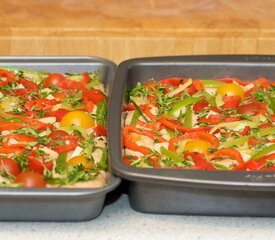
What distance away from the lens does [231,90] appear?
7.70 ft

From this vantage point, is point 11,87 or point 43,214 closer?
point 43,214

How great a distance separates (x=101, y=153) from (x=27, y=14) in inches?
41.0

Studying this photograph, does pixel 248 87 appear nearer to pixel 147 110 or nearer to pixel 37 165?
pixel 147 110

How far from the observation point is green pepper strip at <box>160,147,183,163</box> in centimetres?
195

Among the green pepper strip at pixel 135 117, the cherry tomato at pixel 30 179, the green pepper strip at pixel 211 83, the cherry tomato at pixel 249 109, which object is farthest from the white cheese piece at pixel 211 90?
the cherry tomato at pixel 30 179

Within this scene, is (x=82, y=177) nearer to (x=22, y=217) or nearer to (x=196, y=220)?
(x=22, y=217)

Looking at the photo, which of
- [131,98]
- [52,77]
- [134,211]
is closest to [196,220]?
[134,211]

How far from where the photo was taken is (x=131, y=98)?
2.31 metres

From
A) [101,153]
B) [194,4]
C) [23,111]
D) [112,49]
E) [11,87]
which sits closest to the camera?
[101,153]

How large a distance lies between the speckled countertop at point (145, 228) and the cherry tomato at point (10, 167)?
121mm

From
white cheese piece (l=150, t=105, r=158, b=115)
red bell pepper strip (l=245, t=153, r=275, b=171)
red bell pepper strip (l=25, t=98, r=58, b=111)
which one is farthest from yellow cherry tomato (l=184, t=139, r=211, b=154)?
red bell pepper strip (l=25, t=98, r=58, b=111)

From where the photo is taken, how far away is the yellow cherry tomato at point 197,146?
1997 millimetres

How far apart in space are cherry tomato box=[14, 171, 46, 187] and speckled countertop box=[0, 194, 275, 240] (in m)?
0.10

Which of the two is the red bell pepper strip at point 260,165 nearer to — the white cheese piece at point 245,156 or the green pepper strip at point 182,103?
the white cheese piece at point 245,156
